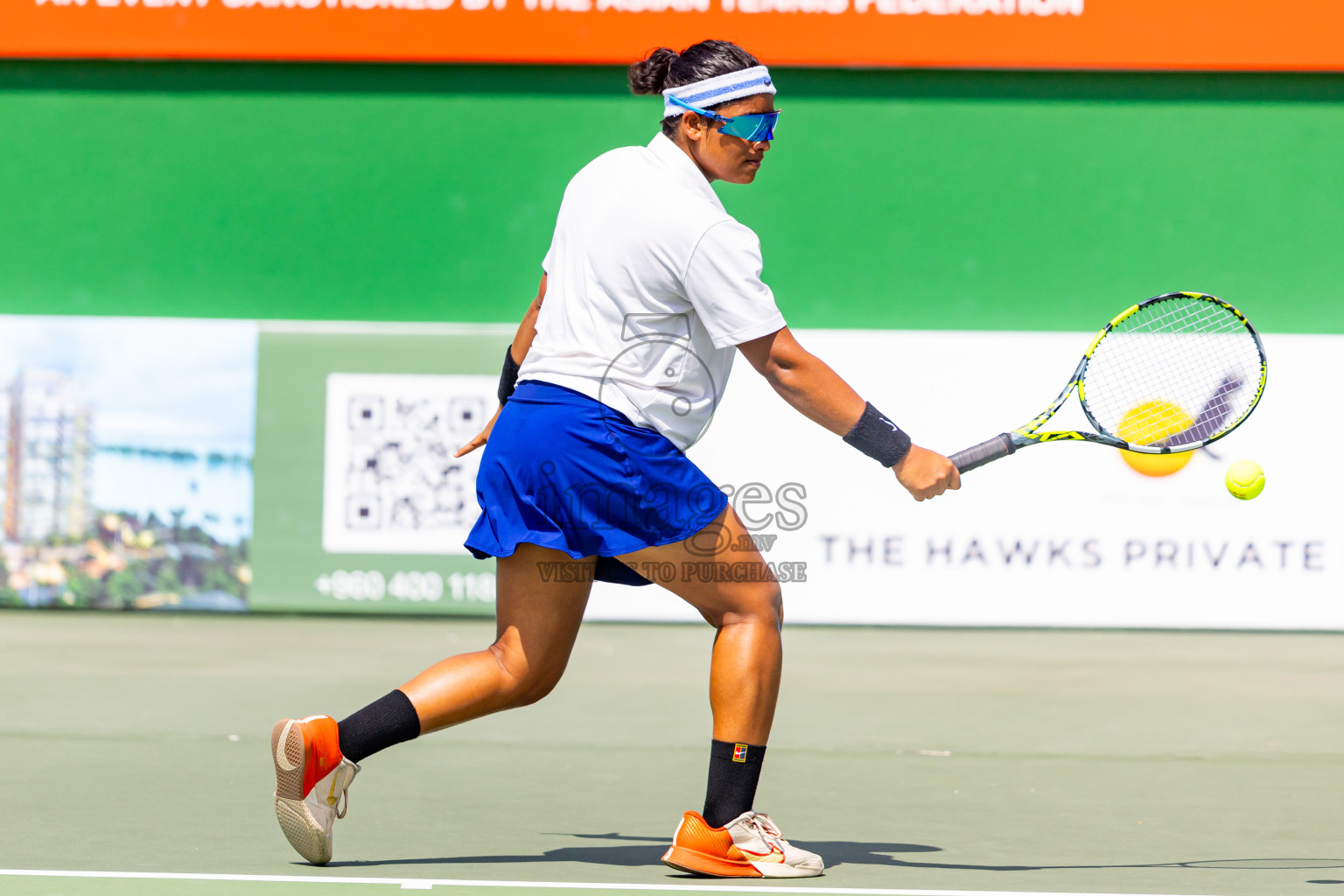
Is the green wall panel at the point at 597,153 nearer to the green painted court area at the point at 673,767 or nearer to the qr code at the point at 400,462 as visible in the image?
the qr code at the point at 400,462

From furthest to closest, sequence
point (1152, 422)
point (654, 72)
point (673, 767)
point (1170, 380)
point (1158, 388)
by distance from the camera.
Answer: point (1170, 380) < point (1158, 388) < point (673, 767) < point (1152, 422) < point (654, 72)

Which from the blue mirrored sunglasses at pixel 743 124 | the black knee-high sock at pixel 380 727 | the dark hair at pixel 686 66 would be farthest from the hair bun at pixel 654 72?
the black knee-high sock at pixel 380 727

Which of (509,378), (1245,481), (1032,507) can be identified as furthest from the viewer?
(1032,507)

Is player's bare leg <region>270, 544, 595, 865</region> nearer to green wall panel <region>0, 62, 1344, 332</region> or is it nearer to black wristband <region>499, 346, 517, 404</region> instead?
black wristband <region>499, 346, 517, 404</region>

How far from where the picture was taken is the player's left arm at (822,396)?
328 cm

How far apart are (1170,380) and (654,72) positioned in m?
2.27

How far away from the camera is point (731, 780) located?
3.34 m

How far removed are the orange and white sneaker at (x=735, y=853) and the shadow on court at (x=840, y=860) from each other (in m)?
0.15

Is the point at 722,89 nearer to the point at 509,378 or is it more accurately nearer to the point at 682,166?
the point at 682,166

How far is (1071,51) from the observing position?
8.45 metres

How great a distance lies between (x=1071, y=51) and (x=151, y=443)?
517 cm

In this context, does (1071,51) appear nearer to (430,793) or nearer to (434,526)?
(434,526)

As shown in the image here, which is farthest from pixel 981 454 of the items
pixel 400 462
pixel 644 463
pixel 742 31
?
pixel 742 31

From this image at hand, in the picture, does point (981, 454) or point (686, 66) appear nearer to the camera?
point (686, 66)
